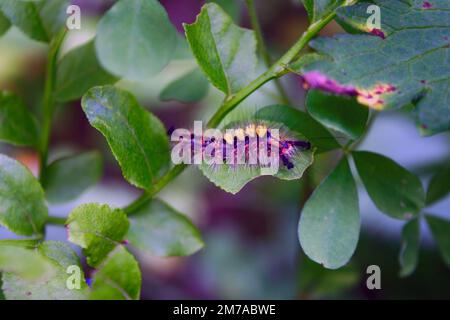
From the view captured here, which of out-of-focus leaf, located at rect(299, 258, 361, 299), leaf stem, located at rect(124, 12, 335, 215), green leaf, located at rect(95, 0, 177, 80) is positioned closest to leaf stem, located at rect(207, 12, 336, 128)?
leaf stem, located at rect(124, 12, 335, 215)

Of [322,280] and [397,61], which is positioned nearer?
[397,61]

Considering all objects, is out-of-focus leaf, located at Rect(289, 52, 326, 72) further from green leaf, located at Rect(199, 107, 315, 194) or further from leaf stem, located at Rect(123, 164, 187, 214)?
leaf stem, located at Rect(123, 164, 187, 214)

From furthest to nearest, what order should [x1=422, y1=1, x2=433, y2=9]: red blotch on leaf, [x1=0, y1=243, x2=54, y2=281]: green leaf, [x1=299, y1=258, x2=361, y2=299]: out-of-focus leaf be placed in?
[x1=299, y1=258, x2=361, y2=299]: out-of-focus leaf → [x1=422, y1=1, x2=433, y2=9]: red blotch on leaf → [x1=0, y1=243, x2=54, y2=281]: green leaf

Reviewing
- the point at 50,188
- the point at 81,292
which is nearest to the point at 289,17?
the point at 50,188

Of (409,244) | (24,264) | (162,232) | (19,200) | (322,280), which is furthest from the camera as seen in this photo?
(322,280)

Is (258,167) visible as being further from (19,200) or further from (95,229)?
(19,200)

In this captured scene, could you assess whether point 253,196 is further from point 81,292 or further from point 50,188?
point 81,292

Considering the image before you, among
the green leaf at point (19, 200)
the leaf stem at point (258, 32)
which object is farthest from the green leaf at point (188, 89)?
the green leaf at point (19, 200)

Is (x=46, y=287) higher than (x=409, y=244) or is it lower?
lower

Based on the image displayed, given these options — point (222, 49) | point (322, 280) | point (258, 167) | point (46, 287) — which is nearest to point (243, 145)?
point (258, 167)
